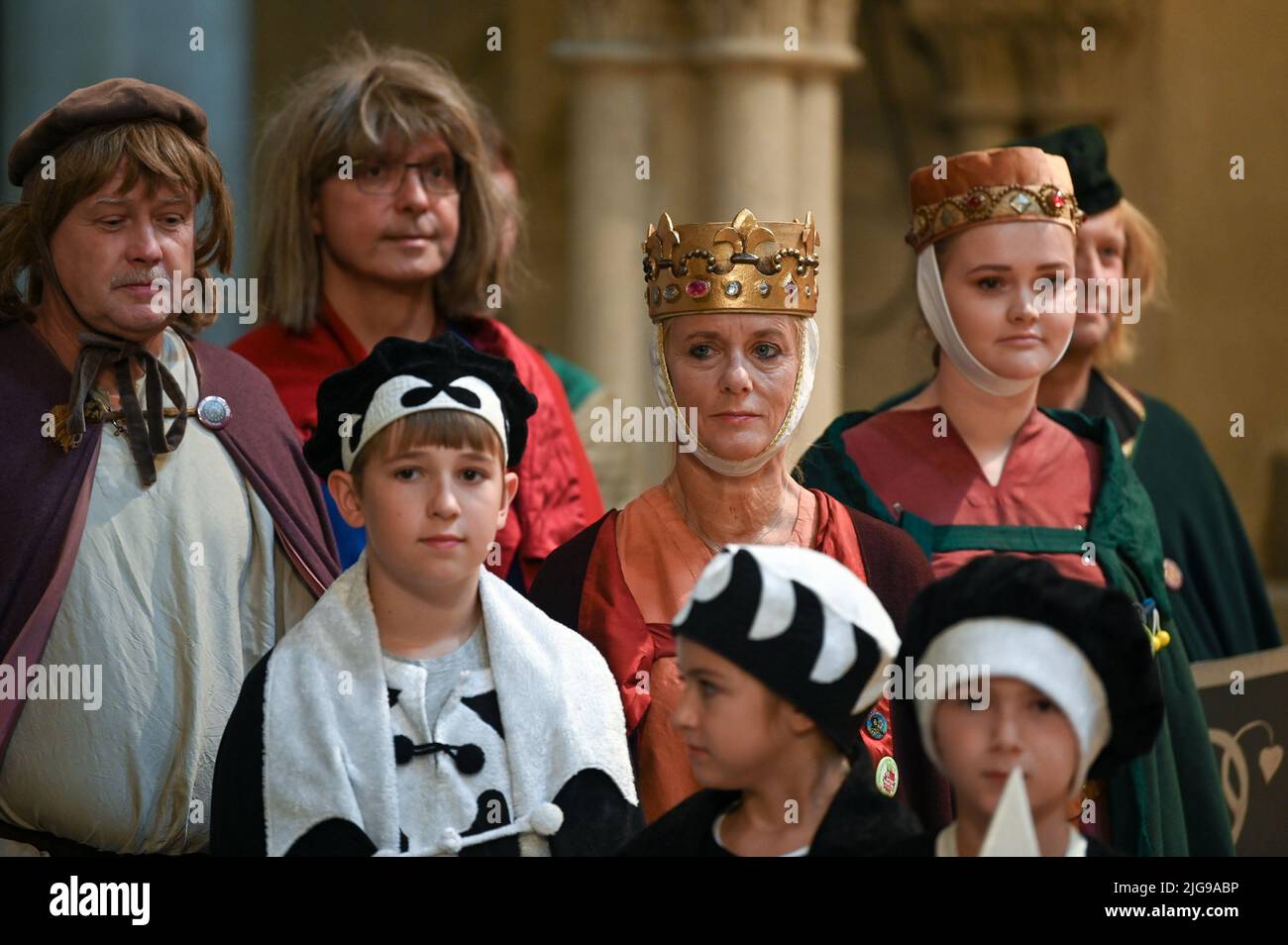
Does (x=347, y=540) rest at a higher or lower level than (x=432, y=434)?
lower

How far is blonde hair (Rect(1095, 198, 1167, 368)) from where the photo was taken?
5.84 metres

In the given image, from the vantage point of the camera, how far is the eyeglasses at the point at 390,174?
530 centimetres

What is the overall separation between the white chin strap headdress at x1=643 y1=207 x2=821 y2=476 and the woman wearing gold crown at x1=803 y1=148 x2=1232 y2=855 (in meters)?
0.46

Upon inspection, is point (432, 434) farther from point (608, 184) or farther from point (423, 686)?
point (608, 184)

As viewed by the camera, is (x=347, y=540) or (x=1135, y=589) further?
(x=347, y=540)

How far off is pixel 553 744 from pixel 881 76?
5916 millimetres

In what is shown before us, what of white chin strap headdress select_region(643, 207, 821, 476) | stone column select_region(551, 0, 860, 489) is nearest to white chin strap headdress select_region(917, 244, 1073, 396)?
white chin strap headdress select_region(643, 207, 821, 476)

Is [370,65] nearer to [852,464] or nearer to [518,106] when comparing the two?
[852,464]

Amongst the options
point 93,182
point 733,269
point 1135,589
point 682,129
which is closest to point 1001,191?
point 733,269

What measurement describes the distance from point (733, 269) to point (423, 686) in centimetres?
100

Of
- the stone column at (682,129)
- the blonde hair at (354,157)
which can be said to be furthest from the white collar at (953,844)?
the stone column at (682,129)

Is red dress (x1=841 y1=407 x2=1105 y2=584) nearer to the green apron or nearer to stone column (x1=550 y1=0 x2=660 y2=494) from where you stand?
the green apron

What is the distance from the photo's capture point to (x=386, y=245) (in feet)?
17.4

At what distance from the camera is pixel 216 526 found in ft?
13.9
